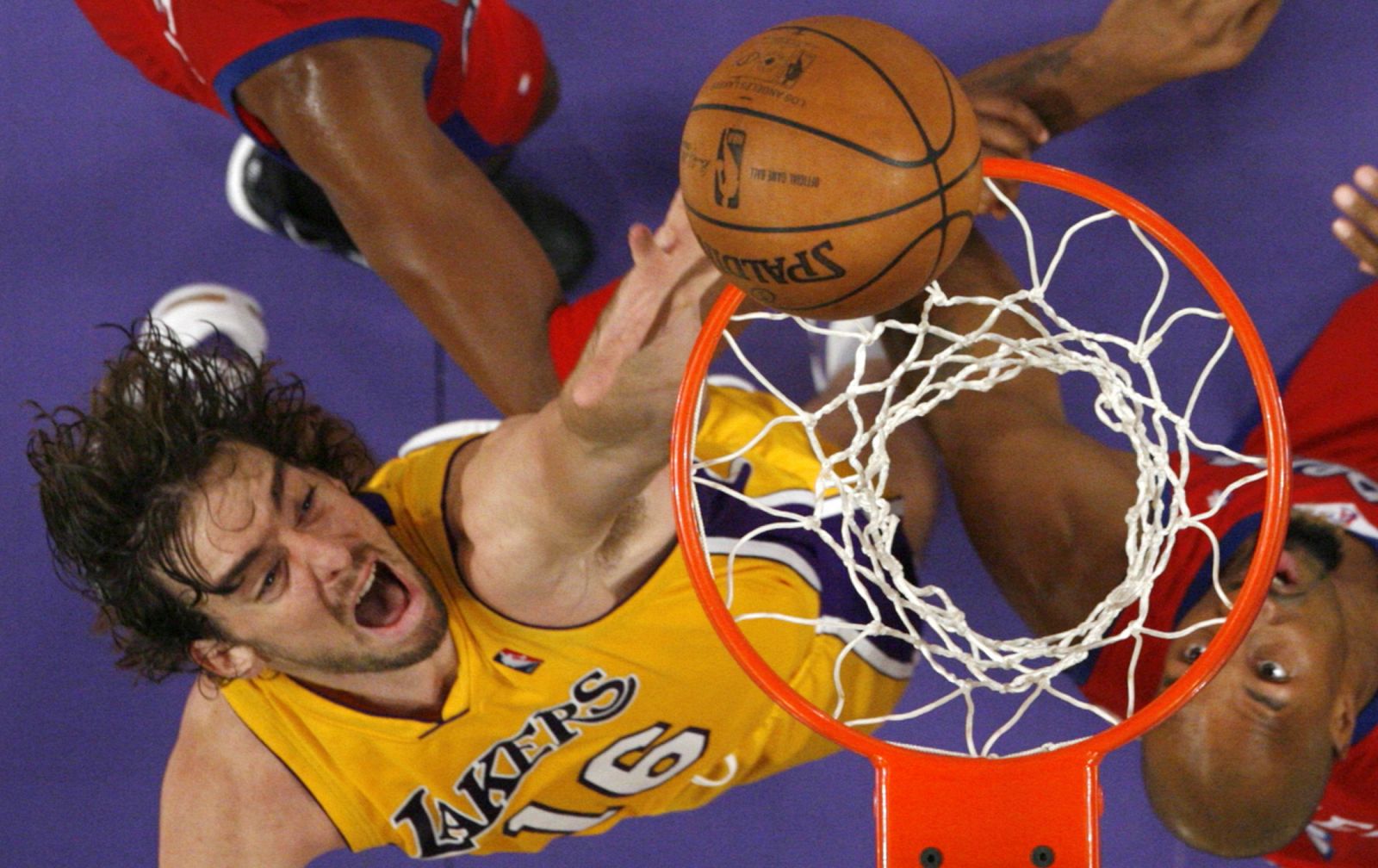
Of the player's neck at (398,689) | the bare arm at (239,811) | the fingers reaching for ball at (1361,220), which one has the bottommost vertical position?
the bare arm at (239,811)

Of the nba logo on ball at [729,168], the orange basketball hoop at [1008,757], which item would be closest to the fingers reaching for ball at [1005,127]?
the orange basketball hoop at [1008,757]

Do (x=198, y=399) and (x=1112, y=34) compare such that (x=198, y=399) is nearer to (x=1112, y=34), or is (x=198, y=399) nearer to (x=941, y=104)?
(x=941, y=104)

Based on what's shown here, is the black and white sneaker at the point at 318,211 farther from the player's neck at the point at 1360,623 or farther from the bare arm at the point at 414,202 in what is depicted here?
the player's neck at the point at 1360,623

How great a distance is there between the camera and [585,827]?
1915 millimetres

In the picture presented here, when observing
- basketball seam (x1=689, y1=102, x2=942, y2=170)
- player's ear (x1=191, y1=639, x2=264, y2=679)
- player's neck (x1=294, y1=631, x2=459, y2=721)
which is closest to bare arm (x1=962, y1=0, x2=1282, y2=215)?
basketball seam (x1=689, y1=102, x2=942, y2=170)

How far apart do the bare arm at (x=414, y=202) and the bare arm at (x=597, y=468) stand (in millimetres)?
209

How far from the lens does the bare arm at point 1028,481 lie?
177cm

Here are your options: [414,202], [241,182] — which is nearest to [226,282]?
[241,182]

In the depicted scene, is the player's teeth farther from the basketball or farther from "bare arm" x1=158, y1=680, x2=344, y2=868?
the basketball

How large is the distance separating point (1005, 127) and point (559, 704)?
3.39 feet

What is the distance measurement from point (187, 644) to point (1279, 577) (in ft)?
4.86

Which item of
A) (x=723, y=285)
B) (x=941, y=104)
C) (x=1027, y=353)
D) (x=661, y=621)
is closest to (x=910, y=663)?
(x=661, y=621)

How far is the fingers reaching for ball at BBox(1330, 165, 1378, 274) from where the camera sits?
191cm

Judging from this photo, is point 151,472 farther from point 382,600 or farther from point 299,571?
point 382,600
